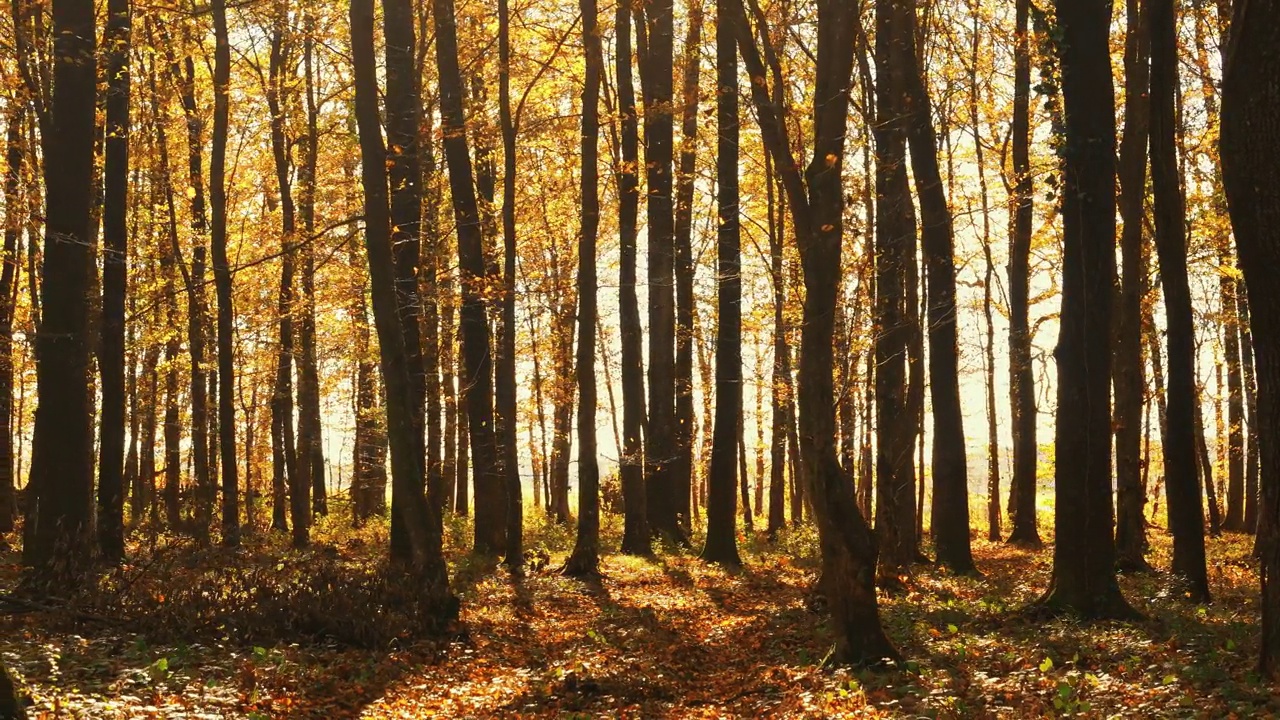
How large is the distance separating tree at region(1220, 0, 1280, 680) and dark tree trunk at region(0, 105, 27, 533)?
19296 millimetres

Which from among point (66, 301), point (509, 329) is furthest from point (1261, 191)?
point (509, 329)

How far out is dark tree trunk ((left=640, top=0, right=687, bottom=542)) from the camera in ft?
71.0

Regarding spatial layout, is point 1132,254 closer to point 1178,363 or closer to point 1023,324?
point 1178,363

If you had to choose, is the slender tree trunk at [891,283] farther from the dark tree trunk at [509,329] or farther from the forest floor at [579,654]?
the dark tree trunk at [509,329]

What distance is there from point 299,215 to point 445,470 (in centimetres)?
1010

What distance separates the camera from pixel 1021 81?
2130cm

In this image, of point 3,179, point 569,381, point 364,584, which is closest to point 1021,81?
point 569,381

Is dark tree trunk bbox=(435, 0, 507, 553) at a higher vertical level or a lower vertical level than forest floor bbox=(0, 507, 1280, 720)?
higher

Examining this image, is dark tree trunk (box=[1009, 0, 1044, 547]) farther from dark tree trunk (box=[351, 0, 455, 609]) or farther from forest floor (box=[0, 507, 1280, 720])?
dark tree trunk (box=[351, 0, 455, 609])

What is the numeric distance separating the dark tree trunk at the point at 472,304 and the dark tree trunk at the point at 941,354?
7.62 m

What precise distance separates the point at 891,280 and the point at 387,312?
7534 millimetres

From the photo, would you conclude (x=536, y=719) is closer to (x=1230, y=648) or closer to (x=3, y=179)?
(x=1230, y=648)

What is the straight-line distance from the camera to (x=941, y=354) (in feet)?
62.4

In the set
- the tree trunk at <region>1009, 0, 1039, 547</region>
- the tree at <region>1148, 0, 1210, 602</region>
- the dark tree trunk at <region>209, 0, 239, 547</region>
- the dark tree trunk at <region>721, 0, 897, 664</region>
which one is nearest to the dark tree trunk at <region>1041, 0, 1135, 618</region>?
the tree at <region>1148, 0, 1210, 602</region>
